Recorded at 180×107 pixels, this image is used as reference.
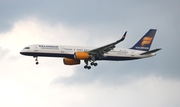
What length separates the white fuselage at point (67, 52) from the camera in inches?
3957

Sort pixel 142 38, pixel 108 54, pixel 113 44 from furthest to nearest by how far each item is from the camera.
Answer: pixel 142 38
pixel 108 54
pixel 113 44

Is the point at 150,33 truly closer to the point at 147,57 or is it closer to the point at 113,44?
the point at 147,57

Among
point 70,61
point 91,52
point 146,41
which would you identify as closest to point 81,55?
point 91,52

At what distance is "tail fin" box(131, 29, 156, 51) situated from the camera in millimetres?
112562

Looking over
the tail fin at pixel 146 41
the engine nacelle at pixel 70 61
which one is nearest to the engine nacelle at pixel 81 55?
the engine nacelle at pixel 70 61

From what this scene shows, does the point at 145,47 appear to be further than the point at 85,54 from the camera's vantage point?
Yes

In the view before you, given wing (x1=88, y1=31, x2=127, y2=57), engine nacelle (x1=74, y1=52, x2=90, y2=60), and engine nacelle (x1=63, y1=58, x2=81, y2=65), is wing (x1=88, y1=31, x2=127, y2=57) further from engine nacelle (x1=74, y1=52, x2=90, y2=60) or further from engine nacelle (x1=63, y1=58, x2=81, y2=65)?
engine nacelle (x1=63, y1=58, x2=81, y2=65)

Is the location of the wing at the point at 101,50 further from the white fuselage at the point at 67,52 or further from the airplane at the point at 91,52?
Answer: the white fuselage at the point at 67,52

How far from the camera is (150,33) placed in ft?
381

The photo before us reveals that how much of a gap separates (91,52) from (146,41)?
16.2m

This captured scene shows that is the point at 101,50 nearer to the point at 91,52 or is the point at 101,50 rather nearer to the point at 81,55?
the point at 91,52

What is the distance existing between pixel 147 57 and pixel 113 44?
42.7ft

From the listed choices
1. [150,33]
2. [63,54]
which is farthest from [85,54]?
[150,33]

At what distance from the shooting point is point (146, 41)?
114312 millimetres
